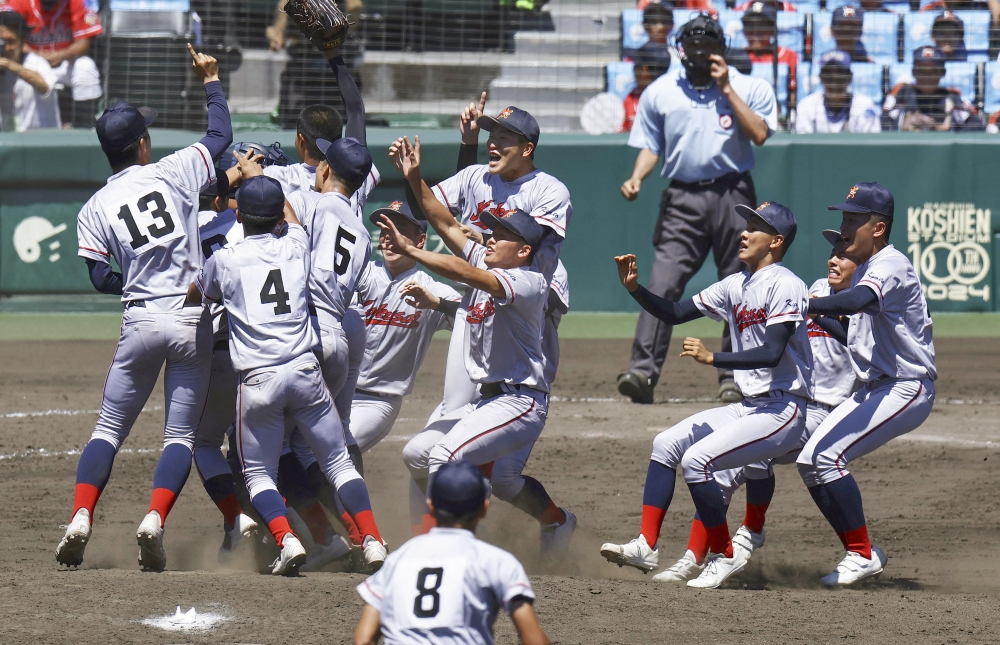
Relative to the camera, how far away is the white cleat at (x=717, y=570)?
16.9 ft

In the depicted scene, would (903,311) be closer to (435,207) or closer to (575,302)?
(435,207)

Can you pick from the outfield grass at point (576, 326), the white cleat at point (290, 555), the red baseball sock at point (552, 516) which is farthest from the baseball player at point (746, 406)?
the outfield grass at point (576, 326)

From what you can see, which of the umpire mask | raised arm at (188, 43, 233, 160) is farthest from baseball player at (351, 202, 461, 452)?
the umpire mask

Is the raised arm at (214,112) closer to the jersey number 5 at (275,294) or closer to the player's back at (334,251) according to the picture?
the player's back at (334,251)

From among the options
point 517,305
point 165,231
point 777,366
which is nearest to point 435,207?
point 517,305

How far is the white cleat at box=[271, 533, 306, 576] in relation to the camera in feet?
15.5

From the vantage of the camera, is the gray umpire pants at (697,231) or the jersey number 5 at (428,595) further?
the gray umpire pants at (697,231)

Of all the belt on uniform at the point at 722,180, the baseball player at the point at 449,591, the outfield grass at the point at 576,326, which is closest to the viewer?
the baseball player at the point at 449,591

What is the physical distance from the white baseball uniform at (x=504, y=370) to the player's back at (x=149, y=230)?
113cm

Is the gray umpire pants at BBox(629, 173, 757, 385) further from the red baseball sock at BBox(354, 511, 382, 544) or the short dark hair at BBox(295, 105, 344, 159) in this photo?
the red baseball sock at BBox(354, 511, 382, 544)

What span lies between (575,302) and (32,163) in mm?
4928

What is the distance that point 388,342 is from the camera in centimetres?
611

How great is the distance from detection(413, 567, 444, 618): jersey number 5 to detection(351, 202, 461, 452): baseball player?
3007 millimetres

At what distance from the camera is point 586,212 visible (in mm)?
11812
